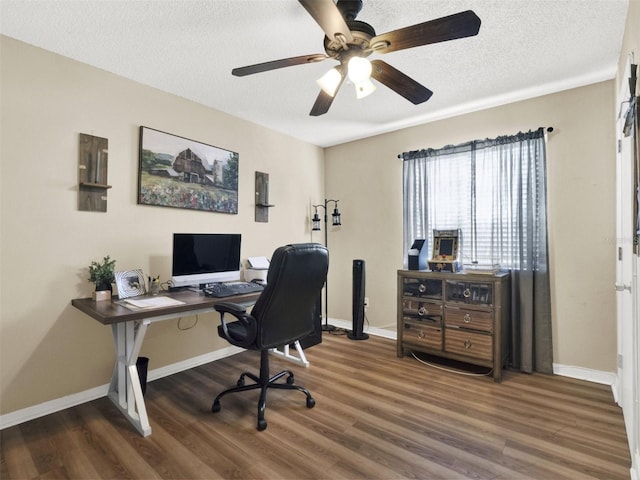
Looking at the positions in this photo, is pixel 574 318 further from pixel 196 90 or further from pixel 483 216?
pixel 196 90

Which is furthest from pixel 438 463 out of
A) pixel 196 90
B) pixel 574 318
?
pixel 196 90

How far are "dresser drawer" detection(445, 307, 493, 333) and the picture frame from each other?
2.61 meters

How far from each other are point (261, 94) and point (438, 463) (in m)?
2.98

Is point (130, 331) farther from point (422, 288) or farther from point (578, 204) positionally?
point (578, 204)

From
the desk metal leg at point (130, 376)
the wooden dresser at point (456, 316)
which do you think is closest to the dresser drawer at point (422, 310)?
the wooden dresser at point (456, 316)

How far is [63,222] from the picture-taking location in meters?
2.29

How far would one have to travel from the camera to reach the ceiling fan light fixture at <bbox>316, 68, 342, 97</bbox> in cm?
183

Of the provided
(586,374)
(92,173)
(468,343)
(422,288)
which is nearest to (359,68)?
(92,173)

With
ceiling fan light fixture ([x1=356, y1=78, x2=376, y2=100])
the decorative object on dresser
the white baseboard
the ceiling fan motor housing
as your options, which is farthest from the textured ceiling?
the white baseboard

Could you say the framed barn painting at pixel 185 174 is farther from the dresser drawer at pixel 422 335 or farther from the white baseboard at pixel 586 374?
the white baseboard at pixel 586 374

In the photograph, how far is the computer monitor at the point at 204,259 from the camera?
2.64m

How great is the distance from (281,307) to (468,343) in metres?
1.79

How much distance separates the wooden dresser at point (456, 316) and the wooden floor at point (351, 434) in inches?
10.3

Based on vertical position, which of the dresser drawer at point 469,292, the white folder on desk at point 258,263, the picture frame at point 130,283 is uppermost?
the white folder on desk at point 258,263
